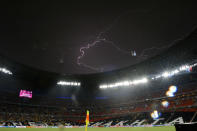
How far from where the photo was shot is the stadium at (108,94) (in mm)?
27955

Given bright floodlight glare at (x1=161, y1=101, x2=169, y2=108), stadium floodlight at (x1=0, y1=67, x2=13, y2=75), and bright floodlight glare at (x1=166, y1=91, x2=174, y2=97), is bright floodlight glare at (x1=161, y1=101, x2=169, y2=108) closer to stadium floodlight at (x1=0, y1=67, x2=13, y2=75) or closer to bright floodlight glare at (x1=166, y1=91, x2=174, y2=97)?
bright floodlight glare at (x1=166, y1=91, x2=174, y2=97)

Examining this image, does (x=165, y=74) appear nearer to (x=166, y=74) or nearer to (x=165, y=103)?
(x=166, y=74)

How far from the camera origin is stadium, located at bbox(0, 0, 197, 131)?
91.7ft

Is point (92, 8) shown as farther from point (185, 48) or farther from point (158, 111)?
point (158, 111)

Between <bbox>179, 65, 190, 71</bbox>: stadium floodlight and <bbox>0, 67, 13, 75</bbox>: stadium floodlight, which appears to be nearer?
<bbox>179, 65, 190, 71</bbox>: stadium floodlight

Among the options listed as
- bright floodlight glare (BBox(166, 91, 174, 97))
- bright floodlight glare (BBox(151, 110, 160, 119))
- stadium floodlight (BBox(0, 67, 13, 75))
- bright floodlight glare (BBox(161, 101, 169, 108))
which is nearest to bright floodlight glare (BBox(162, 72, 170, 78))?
bright floodlight glare (BBox(166, 91, 174, 97))

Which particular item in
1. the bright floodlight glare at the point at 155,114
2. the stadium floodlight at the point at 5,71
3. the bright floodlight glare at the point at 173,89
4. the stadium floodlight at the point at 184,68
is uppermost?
the stadium floodlight at the point at 5,71

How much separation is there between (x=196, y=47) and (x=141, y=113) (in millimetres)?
17753

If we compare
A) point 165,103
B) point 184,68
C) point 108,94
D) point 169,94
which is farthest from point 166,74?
point 108,94

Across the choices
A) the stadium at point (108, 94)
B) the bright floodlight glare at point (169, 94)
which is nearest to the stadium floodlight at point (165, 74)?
the stadium at point (108, 94)

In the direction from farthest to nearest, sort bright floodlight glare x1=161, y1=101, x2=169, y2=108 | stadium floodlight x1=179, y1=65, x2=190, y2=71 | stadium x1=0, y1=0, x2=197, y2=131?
bright floodlight glare x1=161, y1=101, x2=169, y2=108 < stadium floodlight x1=179, y1=65, x2=190, y2=71 < stadium x1=0, y1=0, x2=197, y2=131

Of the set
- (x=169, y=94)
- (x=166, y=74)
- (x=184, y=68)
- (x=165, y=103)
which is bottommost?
(x=165, y=103)

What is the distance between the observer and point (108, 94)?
1818 inches

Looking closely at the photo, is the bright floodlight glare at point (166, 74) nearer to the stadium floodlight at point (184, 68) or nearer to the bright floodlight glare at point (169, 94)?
the stadium floodlight at point (184, 68)
